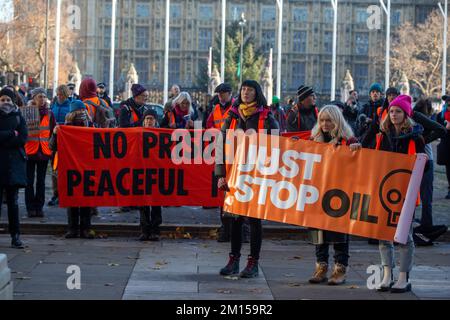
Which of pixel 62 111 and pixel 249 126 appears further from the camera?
pixel 62 111

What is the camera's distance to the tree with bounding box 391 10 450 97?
73.8 metres

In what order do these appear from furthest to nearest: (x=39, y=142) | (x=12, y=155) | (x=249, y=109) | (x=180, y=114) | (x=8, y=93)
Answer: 1. (x=39, y=142)
2. (x=180, y=114)
3. (x=8, y=93)
4. (x=12, y=155)
5. (x=249, y=109)

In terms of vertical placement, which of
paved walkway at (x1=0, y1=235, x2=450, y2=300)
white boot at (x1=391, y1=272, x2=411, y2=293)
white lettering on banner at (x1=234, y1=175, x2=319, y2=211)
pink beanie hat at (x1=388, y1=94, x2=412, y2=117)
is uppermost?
pink beanie hat at (x1=388, y1=94, x2=412, y2=117)

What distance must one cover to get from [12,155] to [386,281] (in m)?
4.45

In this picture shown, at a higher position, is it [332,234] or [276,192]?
[276,192]

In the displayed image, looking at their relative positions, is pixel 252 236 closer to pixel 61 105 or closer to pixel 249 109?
pixel 249 109

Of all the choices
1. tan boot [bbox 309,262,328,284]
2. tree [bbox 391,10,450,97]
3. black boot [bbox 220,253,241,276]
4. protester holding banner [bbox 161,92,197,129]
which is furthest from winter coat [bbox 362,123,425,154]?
tree [bbox 391,10,450,97]

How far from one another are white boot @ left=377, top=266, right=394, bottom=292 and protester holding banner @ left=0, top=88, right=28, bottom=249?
14.0 feet

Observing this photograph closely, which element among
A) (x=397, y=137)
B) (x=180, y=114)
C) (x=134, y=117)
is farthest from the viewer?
(x=134, y=117)

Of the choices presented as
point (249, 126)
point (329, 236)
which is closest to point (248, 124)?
point (249, 126)

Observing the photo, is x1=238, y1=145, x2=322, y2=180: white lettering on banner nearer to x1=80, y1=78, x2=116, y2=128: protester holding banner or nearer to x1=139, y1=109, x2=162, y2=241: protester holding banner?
x1=139, y1=109, x2=162, y2=241: protester holding banner

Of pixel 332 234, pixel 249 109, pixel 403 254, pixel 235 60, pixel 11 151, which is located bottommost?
pixel 403 254

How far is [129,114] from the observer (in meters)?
17.0

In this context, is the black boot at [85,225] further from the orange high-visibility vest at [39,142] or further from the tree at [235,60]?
the tree at [235,60]
